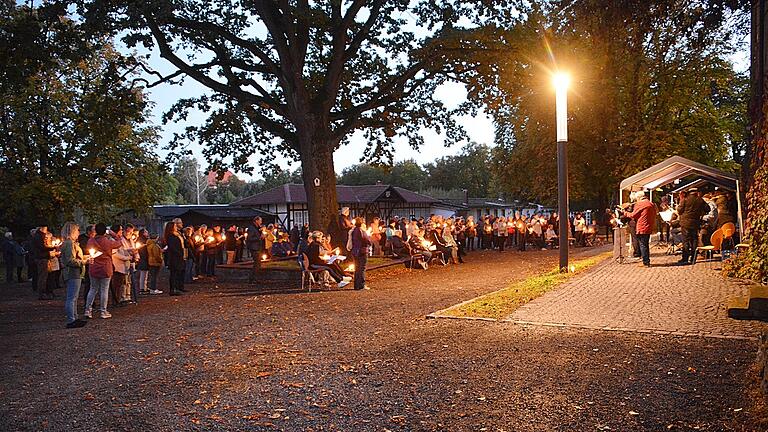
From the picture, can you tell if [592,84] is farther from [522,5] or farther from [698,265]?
[698,265]

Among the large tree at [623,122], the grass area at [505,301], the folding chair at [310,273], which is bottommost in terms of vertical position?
the grass area at [505,301]

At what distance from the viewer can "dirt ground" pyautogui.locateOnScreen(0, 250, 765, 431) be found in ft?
16.1

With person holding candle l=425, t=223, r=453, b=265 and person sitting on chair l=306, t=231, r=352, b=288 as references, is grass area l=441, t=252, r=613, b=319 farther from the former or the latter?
person holding candle l=425, t=223, r=453, b=265

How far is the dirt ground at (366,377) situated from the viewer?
490cm

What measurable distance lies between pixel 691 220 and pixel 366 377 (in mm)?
11404

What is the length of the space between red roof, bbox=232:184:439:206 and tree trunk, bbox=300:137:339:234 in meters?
26.1

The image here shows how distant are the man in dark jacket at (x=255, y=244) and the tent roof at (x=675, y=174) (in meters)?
11.3

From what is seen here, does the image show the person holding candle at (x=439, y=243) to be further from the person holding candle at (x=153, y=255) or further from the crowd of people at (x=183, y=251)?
the person holding candle at (x=153, y=255)

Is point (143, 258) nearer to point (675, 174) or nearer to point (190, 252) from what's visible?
point (190, 252)

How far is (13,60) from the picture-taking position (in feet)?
48.9

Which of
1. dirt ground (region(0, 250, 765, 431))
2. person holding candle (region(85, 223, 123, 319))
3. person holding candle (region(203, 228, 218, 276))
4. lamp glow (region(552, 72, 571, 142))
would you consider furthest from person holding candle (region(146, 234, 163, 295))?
lamp glow (region(552, 72, 571, 142))

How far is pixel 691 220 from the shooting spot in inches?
567

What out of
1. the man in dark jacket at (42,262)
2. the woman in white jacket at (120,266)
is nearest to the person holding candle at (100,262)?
the woman in white jacket at (120,266)

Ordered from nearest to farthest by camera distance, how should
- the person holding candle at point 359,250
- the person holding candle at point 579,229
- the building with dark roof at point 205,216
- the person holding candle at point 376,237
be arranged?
the person holding candle at point 359,250 → the person holding candle at point 376,237 → the person holding candle at point 579,229 → the building with dark roof at point 205,216
